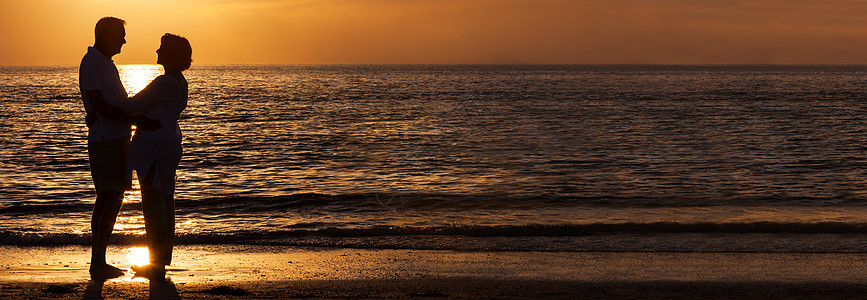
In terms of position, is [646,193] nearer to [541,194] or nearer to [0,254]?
[541,194]

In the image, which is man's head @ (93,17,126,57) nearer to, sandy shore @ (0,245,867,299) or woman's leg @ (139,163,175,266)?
woman's leg @ (139,163,175,266)

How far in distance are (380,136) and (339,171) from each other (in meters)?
11.6

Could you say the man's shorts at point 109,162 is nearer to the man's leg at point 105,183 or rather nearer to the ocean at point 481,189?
the man's leg at point 105,183

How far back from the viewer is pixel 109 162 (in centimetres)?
540

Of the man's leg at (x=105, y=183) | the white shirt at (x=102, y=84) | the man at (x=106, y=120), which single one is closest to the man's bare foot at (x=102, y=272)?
the man's leg at (x=105, y=183)

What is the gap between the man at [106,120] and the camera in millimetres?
5242

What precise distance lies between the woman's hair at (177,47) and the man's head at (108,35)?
15.7 inches

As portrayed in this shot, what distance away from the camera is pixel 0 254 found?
717cm

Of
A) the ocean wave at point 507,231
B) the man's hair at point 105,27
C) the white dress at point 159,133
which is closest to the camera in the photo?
the white dress at point 159,133

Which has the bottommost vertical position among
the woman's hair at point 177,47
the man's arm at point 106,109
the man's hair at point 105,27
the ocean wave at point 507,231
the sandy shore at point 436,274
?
the ocean wave at point 507,231

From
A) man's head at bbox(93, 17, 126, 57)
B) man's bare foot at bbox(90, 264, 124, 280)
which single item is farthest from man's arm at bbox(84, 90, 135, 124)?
man's bare foot at bbox(90, 264, 124, 280)

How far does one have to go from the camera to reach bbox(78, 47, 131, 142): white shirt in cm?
525

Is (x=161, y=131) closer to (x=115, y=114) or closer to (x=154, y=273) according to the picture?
(x=115, y=114)

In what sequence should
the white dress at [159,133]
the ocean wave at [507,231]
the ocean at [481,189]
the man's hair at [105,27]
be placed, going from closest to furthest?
the white dress at [159,133], the man's hair at [105,27], the ocean wave at [507,231], the ocean at [481,189]
